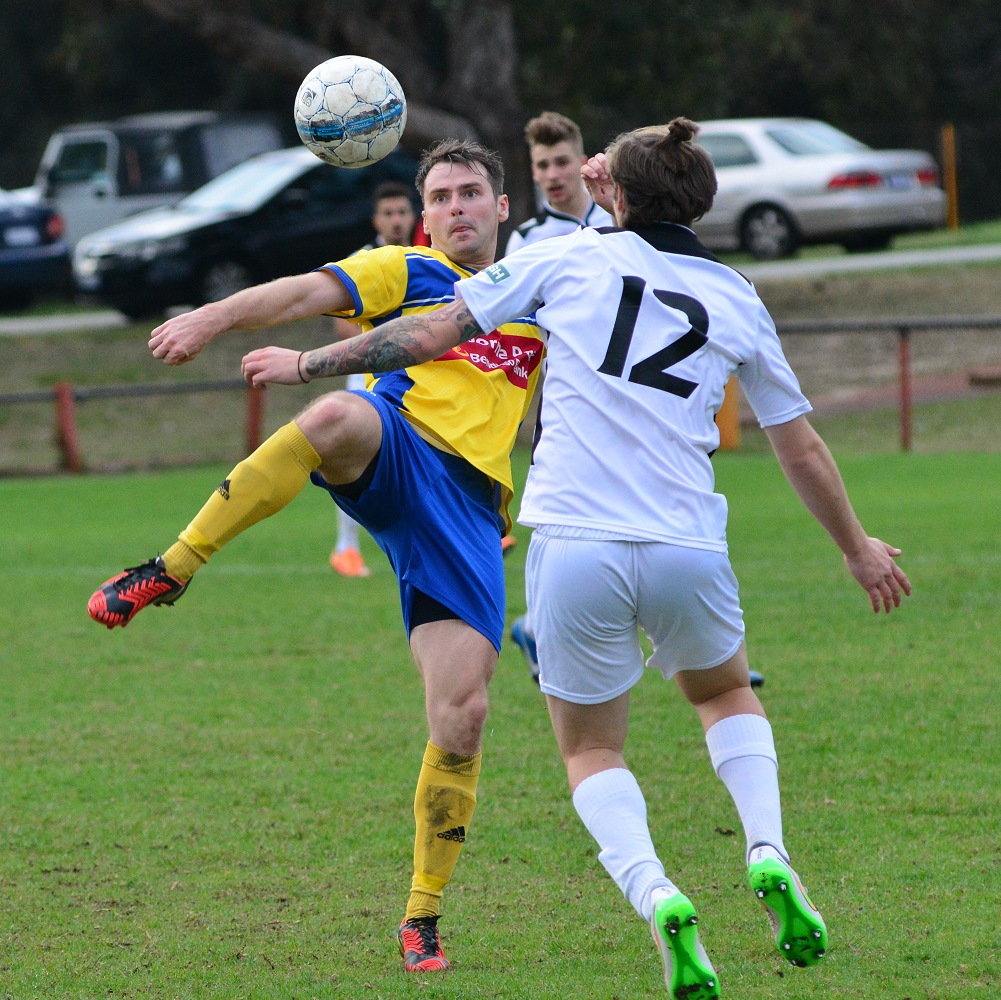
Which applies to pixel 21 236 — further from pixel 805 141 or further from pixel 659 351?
pixel 659 351

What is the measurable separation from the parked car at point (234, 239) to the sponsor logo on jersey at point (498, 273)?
1681 cm

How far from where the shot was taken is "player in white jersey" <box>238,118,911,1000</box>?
11.7 ft

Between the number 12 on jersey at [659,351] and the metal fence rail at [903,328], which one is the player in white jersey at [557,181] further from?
the metal fence rail at [903,328]

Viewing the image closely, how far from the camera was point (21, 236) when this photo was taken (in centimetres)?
2133

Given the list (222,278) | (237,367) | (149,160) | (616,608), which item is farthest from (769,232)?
(616,608)

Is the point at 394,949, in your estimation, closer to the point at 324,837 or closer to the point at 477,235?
the point at 324,837

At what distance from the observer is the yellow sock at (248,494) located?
400cm

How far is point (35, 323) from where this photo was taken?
74.4ft

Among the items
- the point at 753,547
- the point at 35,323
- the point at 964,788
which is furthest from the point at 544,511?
the point at 35,323

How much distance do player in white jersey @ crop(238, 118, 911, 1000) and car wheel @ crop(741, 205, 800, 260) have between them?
19.0m

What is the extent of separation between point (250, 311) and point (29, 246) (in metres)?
18.7

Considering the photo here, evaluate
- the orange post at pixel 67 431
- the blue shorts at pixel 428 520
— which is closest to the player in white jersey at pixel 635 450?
the blue shorts at pixel 428 520

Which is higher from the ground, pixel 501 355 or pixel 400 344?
pixel 400 344

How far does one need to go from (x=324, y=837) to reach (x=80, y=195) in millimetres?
22259
